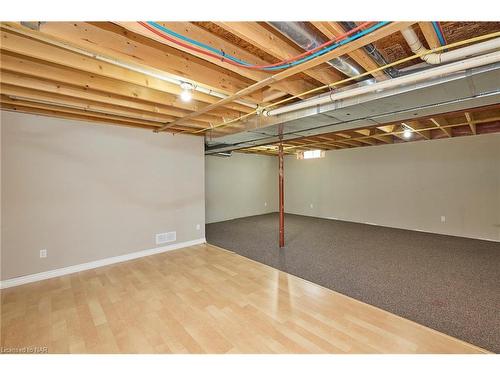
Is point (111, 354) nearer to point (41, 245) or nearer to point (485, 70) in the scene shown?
point (41, 245)

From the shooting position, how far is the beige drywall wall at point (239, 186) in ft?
21.9

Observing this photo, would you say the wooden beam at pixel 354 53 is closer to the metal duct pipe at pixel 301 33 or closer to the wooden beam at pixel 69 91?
the metal duct pipe at pixel 301 33

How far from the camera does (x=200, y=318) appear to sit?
2057 mm

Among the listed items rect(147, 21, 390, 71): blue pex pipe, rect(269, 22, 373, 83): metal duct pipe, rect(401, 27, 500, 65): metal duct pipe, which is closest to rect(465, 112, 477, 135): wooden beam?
rect(401, 27, 500, 65): metal duct pipe

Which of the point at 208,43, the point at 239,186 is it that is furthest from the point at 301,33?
the point at 239,186

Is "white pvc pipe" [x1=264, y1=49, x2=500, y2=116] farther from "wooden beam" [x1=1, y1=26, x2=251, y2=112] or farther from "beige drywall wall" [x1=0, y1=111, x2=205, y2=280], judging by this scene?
"beige drywall wall" [x1=0, y1=111, x2=205, y2=280]

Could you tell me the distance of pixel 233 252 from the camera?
396 centimetres

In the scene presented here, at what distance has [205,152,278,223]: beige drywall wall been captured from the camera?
666cm

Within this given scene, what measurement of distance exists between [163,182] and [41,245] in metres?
1.89

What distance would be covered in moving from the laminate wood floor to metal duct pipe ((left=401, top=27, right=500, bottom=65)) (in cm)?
210

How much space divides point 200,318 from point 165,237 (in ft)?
7.68

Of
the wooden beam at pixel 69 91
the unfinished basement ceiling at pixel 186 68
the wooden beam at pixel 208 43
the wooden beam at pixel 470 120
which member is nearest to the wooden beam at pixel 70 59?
the unfinished basement ceiling at pixel 186 68

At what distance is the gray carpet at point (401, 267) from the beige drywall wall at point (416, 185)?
0.45 meters
